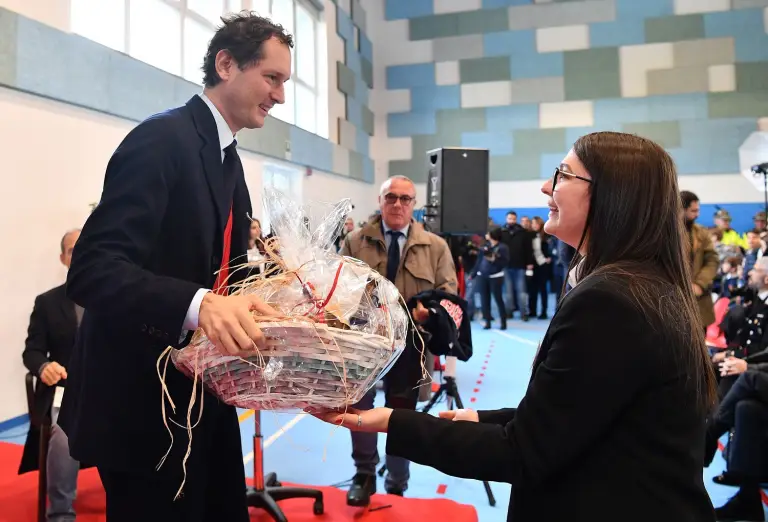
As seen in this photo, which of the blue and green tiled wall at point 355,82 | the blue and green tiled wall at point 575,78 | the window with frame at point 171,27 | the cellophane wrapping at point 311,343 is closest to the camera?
the cellophane wrapping at point 311,343

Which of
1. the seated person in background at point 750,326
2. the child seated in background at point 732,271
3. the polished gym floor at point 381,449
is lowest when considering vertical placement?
the polished gym floor at point 381,449

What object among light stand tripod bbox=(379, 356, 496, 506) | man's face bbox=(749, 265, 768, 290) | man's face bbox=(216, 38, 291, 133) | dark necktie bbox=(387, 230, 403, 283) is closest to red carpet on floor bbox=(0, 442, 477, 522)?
light stand tripod bbox=(379, 356, 496, 506)

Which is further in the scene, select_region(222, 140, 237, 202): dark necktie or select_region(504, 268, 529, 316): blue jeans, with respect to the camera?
select_region(504, 268, 529, 316): blue jeans

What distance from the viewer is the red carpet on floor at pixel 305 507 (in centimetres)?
253

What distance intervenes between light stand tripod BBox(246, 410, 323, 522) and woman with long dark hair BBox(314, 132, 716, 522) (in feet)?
5.50

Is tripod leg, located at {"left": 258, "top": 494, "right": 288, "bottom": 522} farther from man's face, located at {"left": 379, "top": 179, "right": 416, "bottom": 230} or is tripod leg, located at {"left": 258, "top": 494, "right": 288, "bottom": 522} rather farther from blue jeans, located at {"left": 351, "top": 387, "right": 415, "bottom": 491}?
man's face, located at {"left": 379, "top": 179, "right": 416, "bottom": 230}

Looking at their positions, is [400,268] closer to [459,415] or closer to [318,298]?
[459,415]

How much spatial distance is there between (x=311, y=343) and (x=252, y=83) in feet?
2.23

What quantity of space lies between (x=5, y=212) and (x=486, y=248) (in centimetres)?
625

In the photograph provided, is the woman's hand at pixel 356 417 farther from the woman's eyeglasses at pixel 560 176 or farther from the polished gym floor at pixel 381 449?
the polished gym floor at pixel 381 449

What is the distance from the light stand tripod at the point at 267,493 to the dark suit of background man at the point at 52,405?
74cm

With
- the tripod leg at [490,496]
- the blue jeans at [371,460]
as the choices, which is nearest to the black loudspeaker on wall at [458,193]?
the blue jeans at [371,460]

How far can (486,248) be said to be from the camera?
28.3ft

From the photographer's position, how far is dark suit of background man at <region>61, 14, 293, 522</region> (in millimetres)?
916
